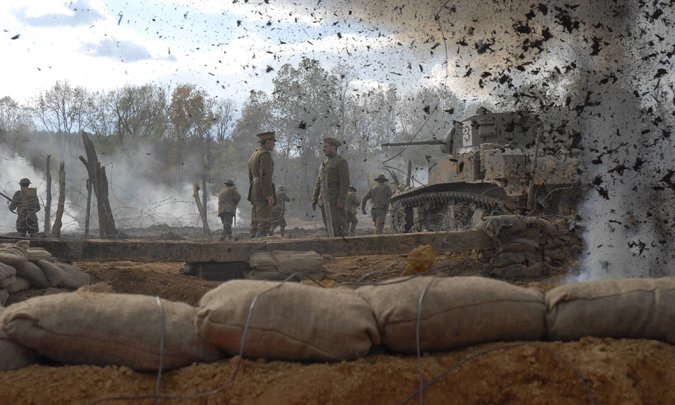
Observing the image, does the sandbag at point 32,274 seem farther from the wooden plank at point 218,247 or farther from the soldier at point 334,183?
the soldier at point 334,183

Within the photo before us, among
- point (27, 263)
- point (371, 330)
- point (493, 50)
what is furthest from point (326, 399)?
point (493, 50)

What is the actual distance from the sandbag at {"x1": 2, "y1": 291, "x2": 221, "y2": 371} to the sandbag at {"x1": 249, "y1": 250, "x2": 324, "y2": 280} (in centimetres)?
401

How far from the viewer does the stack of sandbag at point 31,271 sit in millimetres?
5828

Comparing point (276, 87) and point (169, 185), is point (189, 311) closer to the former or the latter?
point (276, 87)

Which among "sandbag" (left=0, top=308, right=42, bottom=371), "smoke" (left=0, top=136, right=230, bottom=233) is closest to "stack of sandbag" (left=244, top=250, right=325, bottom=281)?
"sandbag" (left=0, top=308, right=42, bottom=371)

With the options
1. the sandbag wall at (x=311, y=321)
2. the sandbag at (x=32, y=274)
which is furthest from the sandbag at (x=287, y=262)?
the sandbag wall at (x=311, y=321)

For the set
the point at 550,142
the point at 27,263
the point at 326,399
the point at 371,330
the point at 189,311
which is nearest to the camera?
the point at 326,399

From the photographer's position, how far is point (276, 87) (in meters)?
34.5

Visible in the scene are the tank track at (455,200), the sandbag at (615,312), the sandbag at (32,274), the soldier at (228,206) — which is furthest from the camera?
the soldier at (228,206)

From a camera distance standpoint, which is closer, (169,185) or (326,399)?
(326,399)

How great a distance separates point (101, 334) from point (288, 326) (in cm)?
81

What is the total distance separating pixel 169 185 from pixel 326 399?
3672cm

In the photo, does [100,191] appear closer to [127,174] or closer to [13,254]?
[13,254]

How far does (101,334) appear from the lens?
315 centimetres
